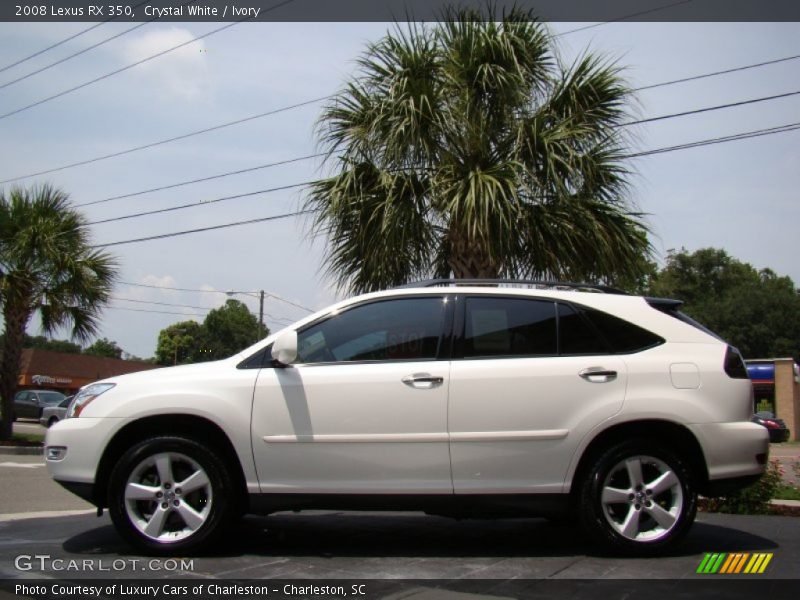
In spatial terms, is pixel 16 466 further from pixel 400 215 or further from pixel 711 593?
pixel 711 593

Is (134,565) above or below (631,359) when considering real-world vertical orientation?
below

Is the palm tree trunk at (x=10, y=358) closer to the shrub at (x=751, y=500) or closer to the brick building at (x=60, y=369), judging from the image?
the shrub at (x=751, y=500)

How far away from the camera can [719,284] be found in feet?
254

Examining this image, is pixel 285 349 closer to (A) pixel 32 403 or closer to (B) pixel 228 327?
(A) pixel 32 403

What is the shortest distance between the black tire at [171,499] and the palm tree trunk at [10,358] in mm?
16256

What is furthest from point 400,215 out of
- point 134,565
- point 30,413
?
point 30,413

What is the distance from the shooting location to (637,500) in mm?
4562

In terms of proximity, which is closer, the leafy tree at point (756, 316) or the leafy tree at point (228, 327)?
the leafy tree at point (756, 316)

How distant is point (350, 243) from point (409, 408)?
218 inches

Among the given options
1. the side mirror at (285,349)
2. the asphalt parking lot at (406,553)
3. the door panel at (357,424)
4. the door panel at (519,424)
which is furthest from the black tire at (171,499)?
the door panel at (519,424)

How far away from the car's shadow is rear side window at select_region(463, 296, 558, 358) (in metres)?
1.22

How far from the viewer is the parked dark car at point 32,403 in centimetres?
3119

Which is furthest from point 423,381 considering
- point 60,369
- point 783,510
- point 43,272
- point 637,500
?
point 60,369

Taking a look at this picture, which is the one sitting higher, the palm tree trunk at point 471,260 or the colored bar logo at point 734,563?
the palm tree trunk at point 471,260
